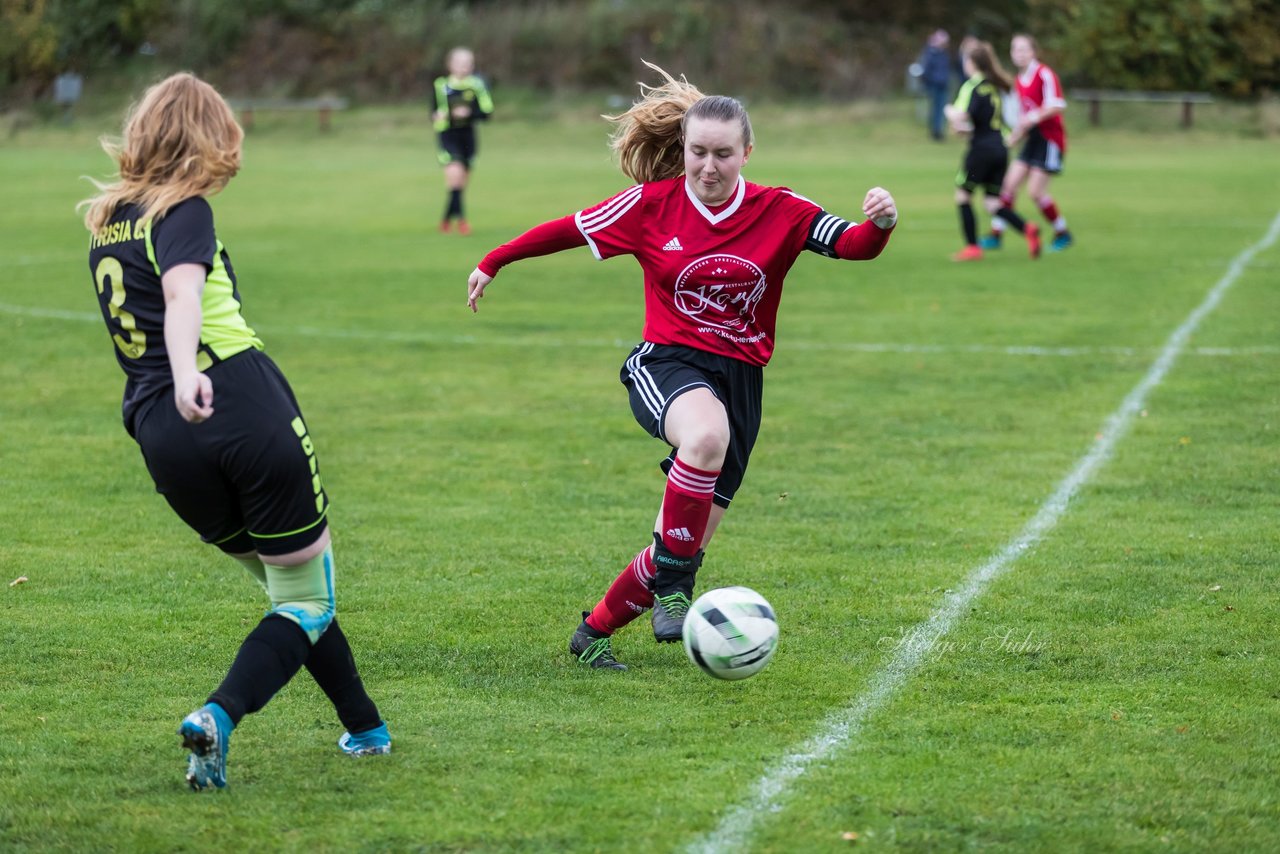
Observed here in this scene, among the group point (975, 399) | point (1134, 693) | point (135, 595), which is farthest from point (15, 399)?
point (1134, 693)

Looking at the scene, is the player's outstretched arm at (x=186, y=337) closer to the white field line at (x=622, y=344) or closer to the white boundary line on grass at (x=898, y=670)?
the white boundary line on grass at (x=898, y=670)

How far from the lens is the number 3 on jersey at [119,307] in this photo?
12.9ft

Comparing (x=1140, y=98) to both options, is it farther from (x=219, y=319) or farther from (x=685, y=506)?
(x=219, y=319)

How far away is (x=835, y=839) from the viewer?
374 centimetres

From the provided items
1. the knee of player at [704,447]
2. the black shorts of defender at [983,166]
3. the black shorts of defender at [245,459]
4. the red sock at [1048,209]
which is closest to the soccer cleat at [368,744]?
the black shorts of defender at [245,459]

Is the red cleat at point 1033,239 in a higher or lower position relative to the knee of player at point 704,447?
lower

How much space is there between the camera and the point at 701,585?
6102mm

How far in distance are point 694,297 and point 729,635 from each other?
119 centimetres

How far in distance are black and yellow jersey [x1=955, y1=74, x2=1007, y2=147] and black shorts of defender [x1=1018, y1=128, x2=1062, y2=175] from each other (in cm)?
52

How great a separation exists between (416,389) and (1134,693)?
258 inches

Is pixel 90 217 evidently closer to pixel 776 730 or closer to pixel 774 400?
pixel 776 730

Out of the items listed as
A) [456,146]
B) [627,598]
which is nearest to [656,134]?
[627,598]

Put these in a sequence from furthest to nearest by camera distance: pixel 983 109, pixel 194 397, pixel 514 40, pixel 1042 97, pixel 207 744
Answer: pixel 514 40
pixel 1042 97
pixel 983 109
pixel 207 744
pixel 194 397

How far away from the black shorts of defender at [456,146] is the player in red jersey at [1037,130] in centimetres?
672
